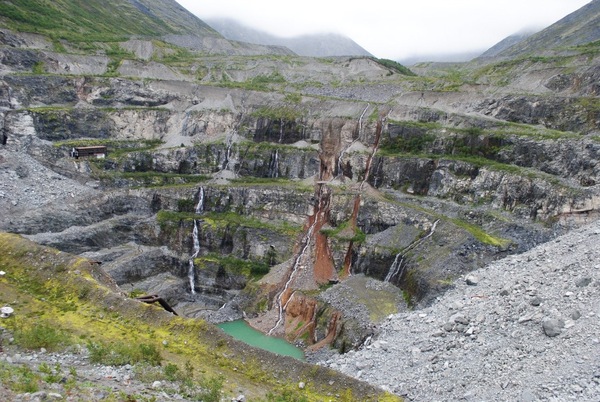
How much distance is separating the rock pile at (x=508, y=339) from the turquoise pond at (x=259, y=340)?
521 centimetres

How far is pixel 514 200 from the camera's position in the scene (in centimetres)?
4688

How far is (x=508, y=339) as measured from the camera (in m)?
25.7

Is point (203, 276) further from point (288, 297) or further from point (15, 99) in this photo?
point (15, 99)

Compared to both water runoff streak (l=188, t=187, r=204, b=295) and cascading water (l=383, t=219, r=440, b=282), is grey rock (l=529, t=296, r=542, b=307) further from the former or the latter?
water runoff streak (l=188, t=187, r=204, b=295)

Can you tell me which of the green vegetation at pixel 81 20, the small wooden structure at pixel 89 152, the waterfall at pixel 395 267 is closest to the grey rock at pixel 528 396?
the waterfall at pixel 395 267

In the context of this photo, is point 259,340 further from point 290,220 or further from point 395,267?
point 290,220

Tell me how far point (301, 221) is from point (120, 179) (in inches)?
943

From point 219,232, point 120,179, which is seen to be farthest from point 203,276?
point 120,179

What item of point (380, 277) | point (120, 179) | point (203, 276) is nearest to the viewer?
point (380, 277)

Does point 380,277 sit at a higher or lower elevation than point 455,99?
lower

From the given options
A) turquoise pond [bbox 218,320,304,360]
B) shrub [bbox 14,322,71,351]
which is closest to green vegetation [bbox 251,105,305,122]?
turquoise pond [bbox 218,320,304,360]

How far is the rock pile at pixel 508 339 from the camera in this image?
862 inches

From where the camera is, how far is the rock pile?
71.9ft

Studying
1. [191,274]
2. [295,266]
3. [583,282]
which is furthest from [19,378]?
[191,274]
